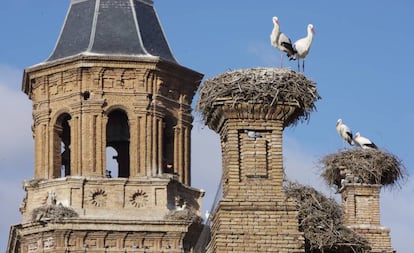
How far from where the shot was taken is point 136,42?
147ft

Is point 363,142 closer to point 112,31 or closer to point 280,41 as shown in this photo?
point 280,41

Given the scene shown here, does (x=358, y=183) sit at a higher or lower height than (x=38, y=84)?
lower

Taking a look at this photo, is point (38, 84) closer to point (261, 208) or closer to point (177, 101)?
point (177, 101)

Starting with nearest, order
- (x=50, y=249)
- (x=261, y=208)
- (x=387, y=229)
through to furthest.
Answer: (x=261, y=208)
(x=387, y=229)
(x=50, y=249)

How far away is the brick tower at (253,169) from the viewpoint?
2245 cm

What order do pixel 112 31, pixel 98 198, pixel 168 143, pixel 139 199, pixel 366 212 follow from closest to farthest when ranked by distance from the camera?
pixel 366 212, pixel 98 198, pixel 139 199, pixel 112 31, pixel 168 143

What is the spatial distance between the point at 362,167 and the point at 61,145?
16807 mm

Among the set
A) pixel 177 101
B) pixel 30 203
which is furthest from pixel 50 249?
pixel 177 101

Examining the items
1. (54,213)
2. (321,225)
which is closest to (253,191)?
(321,225)

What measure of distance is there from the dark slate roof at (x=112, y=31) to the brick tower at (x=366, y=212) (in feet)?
53.6

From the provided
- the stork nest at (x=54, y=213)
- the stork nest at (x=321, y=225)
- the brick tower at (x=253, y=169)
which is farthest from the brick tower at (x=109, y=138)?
the brick tower at (x=253, y=169)

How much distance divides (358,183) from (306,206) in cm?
566

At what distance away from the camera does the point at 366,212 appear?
28.6 metres

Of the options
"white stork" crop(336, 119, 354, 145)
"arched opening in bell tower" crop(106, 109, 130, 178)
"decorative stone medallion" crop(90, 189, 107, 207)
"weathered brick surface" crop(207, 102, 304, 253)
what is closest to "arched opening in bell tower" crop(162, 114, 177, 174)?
"arched opening in bell tower" crop(106, 109, 130, 178)
